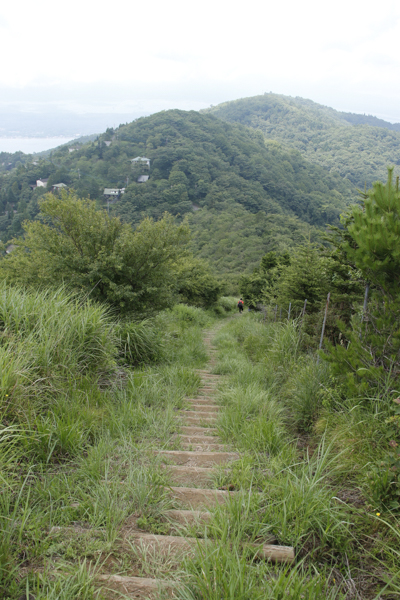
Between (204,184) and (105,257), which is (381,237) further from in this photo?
(204,184)

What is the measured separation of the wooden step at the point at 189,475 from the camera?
8.17 ft

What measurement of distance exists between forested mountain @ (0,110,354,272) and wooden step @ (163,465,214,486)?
156 ft

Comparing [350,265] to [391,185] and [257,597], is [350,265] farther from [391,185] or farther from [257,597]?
[257,597]

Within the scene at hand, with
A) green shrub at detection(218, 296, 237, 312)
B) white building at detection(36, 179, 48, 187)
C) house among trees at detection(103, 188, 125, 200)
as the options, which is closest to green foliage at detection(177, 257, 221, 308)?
green shrub at detection(218, 296, 237, 312)

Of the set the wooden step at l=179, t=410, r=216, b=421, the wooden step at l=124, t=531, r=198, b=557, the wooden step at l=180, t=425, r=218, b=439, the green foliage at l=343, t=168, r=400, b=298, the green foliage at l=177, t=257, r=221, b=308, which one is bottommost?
the green foliage at l=177, t=257, r=221, b=308

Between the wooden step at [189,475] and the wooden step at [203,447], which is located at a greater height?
the wooden step at [189,475]

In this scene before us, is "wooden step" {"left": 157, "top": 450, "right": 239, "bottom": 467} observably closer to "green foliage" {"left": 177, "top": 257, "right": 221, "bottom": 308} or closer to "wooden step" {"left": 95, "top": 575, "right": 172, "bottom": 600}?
"wooden step" {"left": 95, "top": 575, "right": 172, "bottom": 600}

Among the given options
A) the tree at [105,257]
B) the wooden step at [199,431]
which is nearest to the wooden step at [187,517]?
the wooden step at [199,431]

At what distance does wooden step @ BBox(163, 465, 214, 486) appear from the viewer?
2490 mm

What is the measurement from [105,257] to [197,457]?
5029 mm

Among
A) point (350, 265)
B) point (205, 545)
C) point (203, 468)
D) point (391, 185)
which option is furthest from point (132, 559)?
point (350, 265)

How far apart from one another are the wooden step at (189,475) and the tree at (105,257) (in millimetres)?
4702

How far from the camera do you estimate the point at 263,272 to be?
69.3ft

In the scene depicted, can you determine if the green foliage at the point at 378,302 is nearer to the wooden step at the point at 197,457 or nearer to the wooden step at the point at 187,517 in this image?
the wooden step at the point at 197,457
